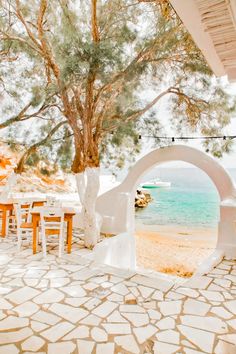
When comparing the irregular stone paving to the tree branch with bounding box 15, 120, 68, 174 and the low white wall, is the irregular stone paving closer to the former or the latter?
the low white wall

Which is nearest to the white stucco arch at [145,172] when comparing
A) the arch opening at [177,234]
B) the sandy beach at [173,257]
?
the arch opening at [177,234]

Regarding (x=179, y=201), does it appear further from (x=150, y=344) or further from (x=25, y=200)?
(x=150, y=344)

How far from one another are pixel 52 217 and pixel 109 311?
2546 millimetres

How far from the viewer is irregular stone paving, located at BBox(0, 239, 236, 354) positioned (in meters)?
2.62

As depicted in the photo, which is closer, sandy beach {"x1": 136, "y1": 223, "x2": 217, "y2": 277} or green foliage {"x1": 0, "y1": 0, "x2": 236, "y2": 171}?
green foliage {"x1": 0, "y1": 0, "x2": 236, "y2": 171}

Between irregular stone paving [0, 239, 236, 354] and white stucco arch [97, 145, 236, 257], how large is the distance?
118 cm

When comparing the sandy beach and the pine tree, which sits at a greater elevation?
the pine tree

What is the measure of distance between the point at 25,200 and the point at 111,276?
3.26 metres

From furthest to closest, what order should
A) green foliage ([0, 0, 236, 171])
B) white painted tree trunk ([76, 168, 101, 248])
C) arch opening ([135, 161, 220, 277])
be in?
1. arch opening ([135, 161, 220, 277])
2. white painted tree trunk ([76, 168, 101, 248])
3. green foliage ([0, 0, 236, 171])

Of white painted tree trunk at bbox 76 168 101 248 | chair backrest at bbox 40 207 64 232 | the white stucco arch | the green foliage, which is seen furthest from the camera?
white painted tree trunk at bbox 76 168 101 248

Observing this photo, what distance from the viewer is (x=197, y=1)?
75.0 inches

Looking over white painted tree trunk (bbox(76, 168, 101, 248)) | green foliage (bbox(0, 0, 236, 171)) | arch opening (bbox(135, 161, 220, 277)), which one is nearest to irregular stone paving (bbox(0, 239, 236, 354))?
white painted tree trunk (bbox(76, 168, 101, 248))

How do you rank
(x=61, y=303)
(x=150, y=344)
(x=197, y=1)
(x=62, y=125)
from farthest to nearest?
1. (x=62, y=125)
2. (x=61, y=303)
3. (x=150, y=344)
4. (x=197, y=1)

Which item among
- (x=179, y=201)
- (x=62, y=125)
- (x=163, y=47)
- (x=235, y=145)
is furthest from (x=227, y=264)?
(x=179, y=201)
